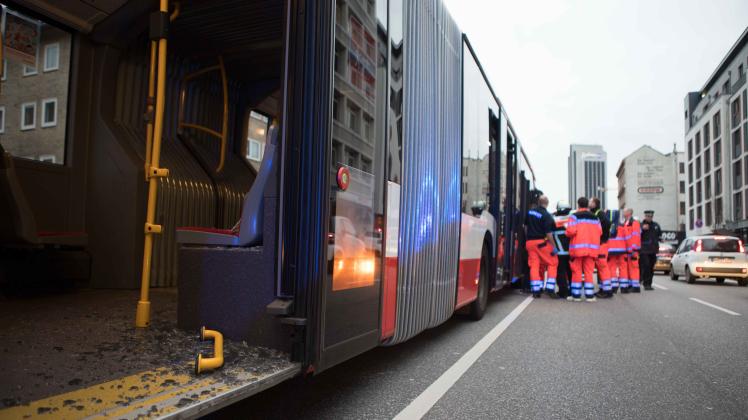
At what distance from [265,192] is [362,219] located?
0.59 m

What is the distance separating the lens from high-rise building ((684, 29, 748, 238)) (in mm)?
47281

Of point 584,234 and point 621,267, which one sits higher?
point 584,234

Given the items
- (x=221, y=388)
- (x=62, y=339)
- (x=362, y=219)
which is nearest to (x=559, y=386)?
(x=362, y=219)

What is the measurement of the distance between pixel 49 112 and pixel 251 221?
11.8ft

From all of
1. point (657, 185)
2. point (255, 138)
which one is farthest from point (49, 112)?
point (657, 185)

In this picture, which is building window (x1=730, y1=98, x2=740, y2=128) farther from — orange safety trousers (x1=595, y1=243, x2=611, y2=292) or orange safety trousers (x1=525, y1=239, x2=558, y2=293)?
orange safety trousers (x1=525, y1=239, x2=558, y2=293)

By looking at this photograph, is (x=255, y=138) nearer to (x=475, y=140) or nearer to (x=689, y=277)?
(x=475, y=140)

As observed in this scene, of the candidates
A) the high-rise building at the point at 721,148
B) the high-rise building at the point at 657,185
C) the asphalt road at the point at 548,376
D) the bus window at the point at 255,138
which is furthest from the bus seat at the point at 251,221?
the high-rise building at the point at 657,185

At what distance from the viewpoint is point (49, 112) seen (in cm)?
567

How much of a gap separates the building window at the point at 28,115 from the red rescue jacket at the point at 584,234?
357 inches

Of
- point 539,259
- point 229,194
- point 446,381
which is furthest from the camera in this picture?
point 539,259

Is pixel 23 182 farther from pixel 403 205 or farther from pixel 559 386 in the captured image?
pixel 559 386

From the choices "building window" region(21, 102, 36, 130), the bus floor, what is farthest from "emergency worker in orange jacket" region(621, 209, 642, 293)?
"building window" region(21, 102, 36, 130)

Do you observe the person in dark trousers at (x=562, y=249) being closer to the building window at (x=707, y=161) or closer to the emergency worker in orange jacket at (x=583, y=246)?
the emergency worker in orange jacket at (x=583, y=246)
